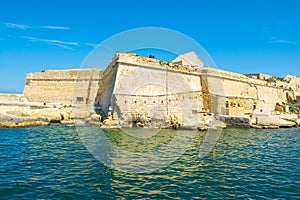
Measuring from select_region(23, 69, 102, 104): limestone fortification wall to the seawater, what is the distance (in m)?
16.8

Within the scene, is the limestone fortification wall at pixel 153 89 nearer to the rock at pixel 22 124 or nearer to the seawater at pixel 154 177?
the rock at pixel 22 124

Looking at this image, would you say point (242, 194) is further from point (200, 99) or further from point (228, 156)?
point (200, 99)

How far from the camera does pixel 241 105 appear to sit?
728 inches

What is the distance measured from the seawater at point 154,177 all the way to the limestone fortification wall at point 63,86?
55.1 feet

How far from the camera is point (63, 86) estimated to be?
2381 cm

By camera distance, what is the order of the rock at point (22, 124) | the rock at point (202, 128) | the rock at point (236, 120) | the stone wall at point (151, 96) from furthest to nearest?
1. the rock at point (236, 120)
2. the stone wall at point (151, 96)
3. the rock at point (22, 124)
4. the rock at point (202, 128)

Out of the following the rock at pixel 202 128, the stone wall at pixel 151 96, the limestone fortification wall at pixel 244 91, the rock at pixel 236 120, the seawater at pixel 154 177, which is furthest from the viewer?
the limestone fortification wall at pixel 244 91

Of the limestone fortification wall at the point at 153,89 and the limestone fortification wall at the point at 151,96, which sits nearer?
the limestone fortification wall at the point at 151,96

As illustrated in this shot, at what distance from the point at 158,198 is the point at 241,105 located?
16.3 metres

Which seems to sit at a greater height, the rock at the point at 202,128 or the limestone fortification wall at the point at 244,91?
the limestone fortification wall at the point at 244,91

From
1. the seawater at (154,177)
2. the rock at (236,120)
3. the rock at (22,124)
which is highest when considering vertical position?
the rock at (236,120)

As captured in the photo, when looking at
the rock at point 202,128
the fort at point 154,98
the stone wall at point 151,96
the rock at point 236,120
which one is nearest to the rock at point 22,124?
the fort at point 154,98

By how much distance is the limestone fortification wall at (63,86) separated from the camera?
2366 cm

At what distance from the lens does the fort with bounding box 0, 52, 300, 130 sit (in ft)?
45.4
